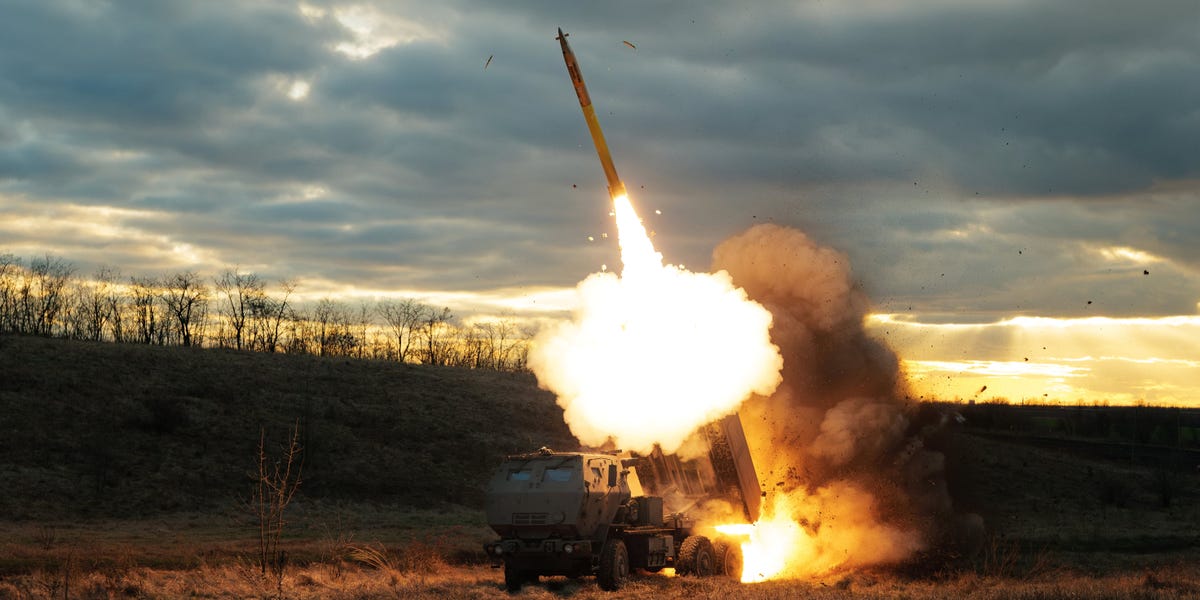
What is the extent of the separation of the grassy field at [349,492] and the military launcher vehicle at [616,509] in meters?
0.71

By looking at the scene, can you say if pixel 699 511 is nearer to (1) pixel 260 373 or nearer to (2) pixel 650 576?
(2) pixel 650 576

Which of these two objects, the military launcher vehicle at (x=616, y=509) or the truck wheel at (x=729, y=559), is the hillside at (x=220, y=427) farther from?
the truck wheel at (x=729, y=559)

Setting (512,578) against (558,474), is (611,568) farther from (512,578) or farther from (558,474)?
(558,474)

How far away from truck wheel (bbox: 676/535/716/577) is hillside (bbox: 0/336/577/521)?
2782cm

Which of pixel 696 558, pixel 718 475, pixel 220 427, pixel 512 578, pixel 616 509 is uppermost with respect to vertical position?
pixel 718 475

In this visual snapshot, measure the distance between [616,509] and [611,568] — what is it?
6.50ft

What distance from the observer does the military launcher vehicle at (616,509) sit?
81.7 feet

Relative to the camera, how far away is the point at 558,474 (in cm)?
2542

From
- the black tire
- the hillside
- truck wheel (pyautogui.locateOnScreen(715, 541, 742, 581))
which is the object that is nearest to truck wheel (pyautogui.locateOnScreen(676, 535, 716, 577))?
truck wheel (pyautogui.locateOnScreen(715, 541, 742, 581))

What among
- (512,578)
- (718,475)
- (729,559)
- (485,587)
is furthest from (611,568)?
(718,475)

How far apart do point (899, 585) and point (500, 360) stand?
78.7 meters

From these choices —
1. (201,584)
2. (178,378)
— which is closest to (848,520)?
(201,584)

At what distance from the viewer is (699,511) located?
2838cm

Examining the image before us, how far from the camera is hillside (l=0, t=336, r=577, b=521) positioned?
49719 mm
